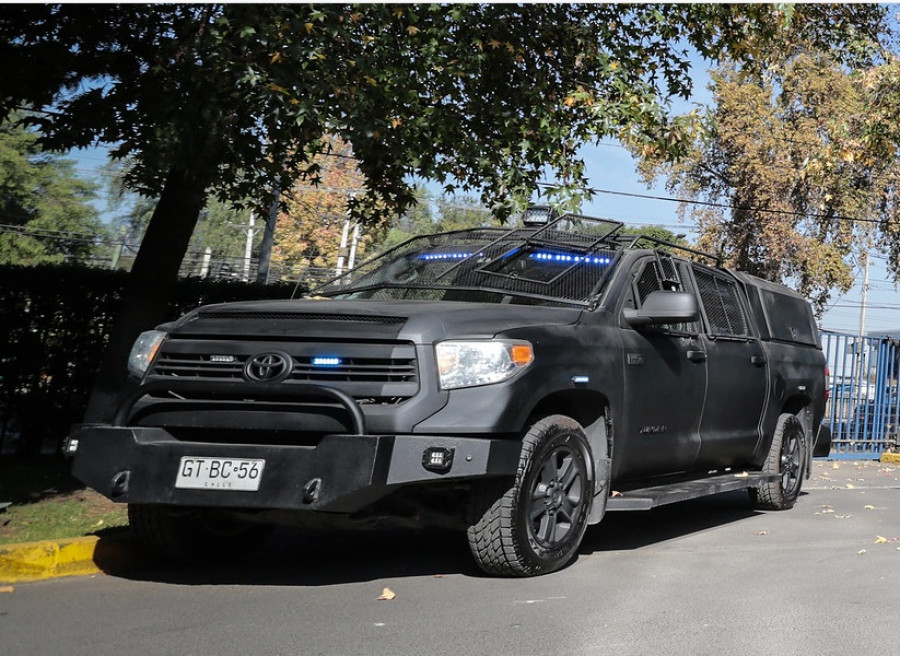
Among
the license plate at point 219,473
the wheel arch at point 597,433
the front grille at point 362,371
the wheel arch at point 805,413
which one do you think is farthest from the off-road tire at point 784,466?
the license plate at point 219,473

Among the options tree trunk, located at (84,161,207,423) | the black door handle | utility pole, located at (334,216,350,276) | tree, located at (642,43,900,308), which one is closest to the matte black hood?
the black door handle

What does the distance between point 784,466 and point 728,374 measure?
1627 mm

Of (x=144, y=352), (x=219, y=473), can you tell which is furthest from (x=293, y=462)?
(x=144, y=352)

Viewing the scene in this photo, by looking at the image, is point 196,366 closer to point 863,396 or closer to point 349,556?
point 349,556

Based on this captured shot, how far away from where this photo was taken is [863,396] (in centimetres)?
1834

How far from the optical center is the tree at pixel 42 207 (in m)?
54.4

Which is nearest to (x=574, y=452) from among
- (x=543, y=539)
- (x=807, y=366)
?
(x=543, y=539)

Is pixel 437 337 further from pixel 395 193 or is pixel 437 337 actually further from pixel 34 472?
pixel 395 193

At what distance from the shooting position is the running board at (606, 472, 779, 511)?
6438 millimetres

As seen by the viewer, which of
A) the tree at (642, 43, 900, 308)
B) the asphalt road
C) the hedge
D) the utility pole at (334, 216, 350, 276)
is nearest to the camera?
the asphalt road

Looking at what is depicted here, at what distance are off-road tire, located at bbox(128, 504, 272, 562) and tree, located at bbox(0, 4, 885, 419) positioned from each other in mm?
3033

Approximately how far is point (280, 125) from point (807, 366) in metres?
4.85

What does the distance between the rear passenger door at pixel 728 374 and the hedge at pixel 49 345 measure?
18.8 ft

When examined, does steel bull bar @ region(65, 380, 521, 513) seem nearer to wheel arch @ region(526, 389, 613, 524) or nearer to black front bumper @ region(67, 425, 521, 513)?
black front bumper @ region(67, 425, 521, 513)
